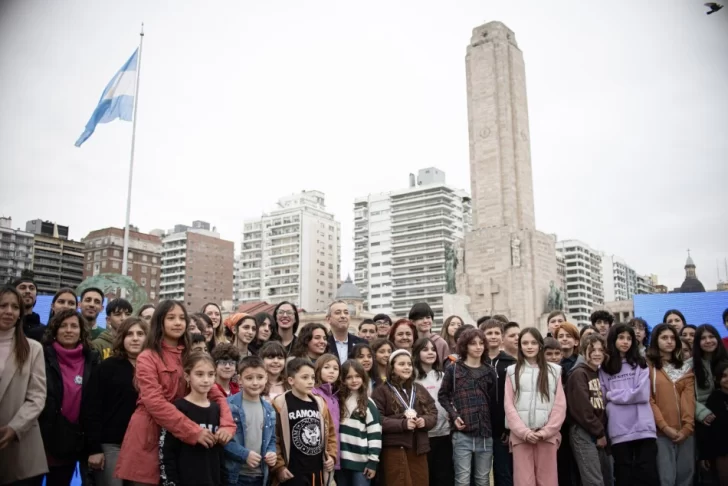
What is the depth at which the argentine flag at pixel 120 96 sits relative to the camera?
15.4 meters

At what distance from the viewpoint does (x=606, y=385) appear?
236 inches

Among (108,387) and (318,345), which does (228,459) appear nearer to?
(108,387)

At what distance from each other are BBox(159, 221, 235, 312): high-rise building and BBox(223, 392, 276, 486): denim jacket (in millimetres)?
70365

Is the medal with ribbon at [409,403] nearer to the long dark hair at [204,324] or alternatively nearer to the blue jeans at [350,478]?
the blue jeans at [350,478]

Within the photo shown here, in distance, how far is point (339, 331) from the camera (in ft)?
21.2

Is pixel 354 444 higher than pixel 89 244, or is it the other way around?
pixel 89 244

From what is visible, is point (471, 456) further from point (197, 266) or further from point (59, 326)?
point (197, 266)

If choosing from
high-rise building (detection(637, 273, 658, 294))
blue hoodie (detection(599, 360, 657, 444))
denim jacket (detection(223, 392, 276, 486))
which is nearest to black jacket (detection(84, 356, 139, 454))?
denim jacket (detection(223, 392, 276, 486))

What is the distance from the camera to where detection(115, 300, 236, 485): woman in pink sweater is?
158 inches

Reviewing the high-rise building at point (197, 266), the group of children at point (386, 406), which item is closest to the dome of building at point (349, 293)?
the high-rise building at point (197, 266)

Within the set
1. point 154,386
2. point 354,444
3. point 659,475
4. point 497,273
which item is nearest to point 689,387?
point 659,475

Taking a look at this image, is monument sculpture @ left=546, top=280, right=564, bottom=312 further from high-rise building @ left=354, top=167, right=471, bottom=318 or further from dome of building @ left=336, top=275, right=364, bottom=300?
high-rise building @ left=354, top=167, right=471, bottom=318

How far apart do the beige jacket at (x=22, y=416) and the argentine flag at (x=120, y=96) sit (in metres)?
12.5

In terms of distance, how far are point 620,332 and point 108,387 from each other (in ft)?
15.6
